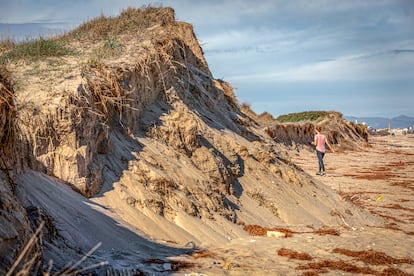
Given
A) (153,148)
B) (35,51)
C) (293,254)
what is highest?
(35,51)

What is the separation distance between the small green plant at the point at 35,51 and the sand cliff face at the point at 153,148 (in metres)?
0.33

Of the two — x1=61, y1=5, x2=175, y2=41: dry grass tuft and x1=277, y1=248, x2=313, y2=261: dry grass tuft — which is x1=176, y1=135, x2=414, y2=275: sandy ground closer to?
x1=277, y1=248, x2=313, y2=261: dry grass tuft

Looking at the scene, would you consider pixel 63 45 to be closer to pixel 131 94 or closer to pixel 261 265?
pixel 131 94

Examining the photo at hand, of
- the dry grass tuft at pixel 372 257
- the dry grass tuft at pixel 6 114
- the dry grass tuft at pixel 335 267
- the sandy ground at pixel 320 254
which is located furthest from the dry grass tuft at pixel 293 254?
the dry grass tuft at pixel 6 114

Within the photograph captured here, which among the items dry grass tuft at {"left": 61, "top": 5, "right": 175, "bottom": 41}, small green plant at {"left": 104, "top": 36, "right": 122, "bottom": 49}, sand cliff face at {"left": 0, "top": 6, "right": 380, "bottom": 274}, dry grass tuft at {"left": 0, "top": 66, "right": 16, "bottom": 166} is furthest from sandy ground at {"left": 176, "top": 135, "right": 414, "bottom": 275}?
dry grass tuft at {"left": 61, "top": 5, "right": 175, "bottom": 41}

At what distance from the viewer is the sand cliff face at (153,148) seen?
6871mm

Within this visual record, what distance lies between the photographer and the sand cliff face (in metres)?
6.87

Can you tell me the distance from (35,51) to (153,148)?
9.61ft

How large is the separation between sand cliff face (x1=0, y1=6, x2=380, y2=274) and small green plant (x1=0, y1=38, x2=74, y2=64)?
332mm

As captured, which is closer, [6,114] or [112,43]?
[6,114]

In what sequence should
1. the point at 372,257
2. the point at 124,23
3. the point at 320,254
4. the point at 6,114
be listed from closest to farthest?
1. the point at 6,114
2. the point at 372,257
3. the point at 320,254
4. the point at 124,23

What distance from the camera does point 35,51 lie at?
29.5 ft

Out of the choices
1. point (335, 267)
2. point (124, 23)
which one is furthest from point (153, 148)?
point (124, 23)

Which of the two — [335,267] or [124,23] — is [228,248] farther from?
[124,23]
